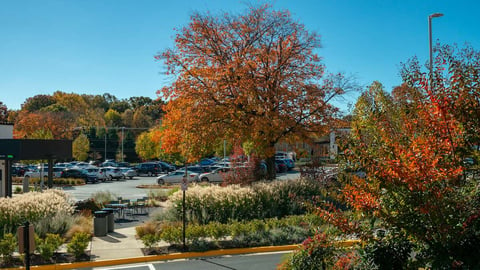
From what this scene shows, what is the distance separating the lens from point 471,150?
6.33 meters

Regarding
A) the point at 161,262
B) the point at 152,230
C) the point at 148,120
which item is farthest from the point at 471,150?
the point at 148,120

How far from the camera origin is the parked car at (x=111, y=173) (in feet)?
148

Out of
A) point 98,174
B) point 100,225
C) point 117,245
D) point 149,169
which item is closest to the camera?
point 117,245

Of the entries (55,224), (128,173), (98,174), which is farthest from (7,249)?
(128,173)

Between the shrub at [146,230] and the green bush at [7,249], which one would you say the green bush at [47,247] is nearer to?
the green bush at [7,249]

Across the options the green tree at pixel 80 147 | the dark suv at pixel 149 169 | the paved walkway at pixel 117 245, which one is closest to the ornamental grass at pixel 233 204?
the paved walkway at pixel 117 245

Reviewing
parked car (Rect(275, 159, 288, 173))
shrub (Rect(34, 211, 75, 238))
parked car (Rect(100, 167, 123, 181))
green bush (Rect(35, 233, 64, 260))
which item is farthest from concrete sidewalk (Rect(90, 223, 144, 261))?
parked car (Rect(275, 159, 288, 173))

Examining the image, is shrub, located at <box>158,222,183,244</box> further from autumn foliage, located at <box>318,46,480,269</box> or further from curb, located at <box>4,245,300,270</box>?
autumn foliage, located at <box>318,46,480,269</box>

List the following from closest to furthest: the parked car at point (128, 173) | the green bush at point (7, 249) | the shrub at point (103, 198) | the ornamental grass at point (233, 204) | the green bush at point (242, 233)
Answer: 1. the green bush at point (7, 249)
2. the green bush at point (242, 233)
3. the ornamental grass at point (233, 204)
4. the shrub at point (103, 198)
5. the parked car at point (128, 173)

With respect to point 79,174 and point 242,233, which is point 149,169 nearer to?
point 79,174

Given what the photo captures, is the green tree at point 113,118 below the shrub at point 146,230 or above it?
above

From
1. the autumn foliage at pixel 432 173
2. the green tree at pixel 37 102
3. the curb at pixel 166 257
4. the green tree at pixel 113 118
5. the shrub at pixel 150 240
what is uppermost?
the green tree at pixel 37 102

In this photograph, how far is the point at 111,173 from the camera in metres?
45.3

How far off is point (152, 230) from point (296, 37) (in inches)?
498
